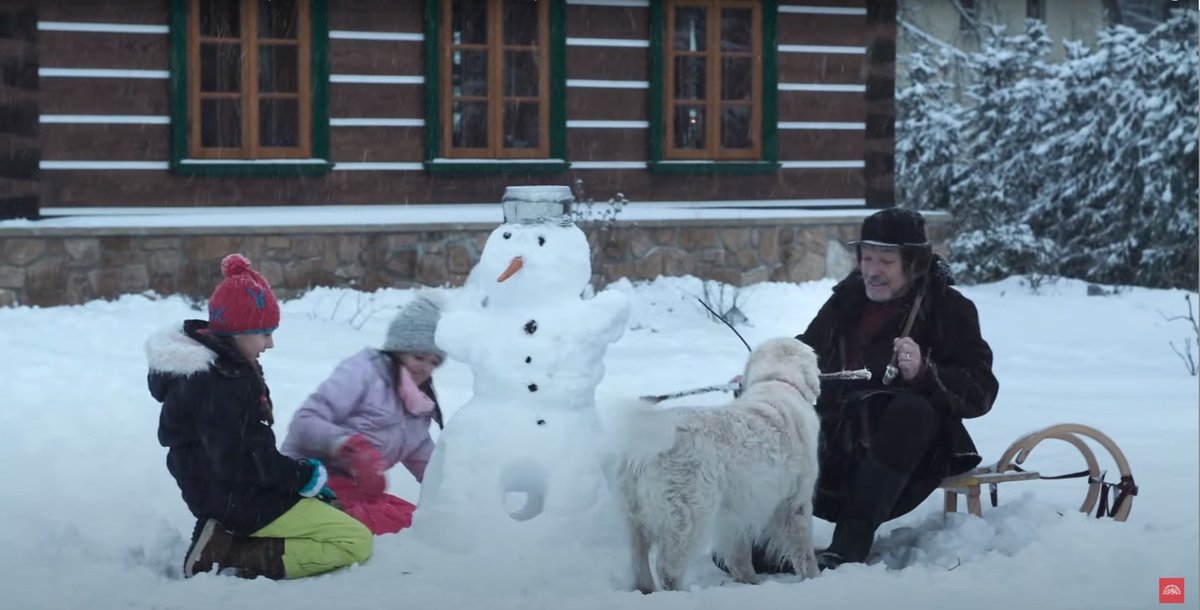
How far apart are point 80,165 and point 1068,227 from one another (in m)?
9.23

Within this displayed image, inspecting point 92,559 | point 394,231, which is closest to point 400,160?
point 394,231

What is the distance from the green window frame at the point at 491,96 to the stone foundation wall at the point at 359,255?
73 centimetres

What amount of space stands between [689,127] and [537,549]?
23.9 ft

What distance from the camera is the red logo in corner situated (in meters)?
3.75

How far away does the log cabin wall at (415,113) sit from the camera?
9617 mm

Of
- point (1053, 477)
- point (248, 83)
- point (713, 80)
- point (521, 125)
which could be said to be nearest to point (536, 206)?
point (1053, 477)

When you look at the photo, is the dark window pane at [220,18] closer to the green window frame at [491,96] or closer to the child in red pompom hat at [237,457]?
the green window frame at [491,96]

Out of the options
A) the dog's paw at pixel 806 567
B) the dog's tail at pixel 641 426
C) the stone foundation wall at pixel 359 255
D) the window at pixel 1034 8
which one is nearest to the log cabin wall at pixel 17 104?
the stone foundation wall at pixel 359 255

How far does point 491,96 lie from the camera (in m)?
10.2

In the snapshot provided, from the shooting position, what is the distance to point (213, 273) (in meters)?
9.40

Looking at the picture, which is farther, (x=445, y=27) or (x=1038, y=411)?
(x=445, y=27)

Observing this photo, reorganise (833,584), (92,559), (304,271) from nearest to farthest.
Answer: (833,584), (92,559), (304,271)

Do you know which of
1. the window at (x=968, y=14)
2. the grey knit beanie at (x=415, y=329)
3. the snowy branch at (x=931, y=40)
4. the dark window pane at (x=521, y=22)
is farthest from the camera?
the window at (x=968, y=14)

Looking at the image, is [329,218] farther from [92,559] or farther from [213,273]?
[92,559]
